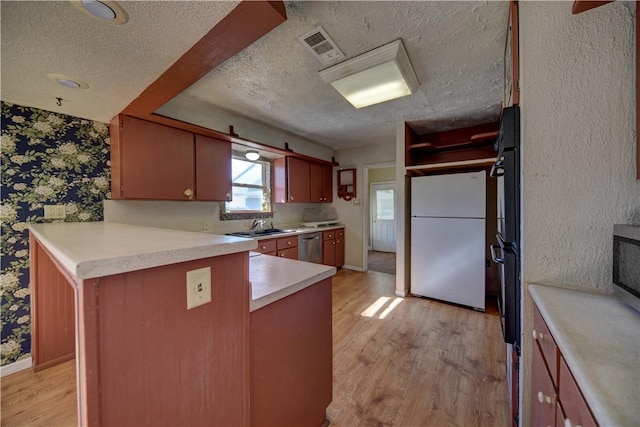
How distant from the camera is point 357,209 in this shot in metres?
4.52

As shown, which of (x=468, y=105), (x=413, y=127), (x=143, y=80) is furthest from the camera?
(x=413, y=127)

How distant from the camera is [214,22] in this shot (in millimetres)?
1161

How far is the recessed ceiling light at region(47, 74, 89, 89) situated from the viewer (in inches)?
59.7

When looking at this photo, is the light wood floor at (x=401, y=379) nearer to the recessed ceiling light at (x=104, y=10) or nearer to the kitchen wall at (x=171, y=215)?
the kitchen wall at (x=171, y=215)

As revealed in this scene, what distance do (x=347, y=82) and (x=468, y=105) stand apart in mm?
1570

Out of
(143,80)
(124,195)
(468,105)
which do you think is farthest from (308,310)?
(468,105)

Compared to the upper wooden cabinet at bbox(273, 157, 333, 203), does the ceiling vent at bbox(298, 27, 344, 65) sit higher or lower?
higher

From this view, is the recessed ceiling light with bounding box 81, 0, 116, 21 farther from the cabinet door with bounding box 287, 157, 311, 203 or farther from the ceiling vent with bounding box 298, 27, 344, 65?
the cabinet door with bounding box 287, 157, 311, 203

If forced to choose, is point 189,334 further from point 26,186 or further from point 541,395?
point 26,186

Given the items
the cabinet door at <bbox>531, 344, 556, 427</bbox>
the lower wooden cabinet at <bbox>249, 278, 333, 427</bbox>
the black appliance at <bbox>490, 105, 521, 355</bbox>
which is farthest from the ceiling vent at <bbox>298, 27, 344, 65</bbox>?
the cabinet door at <bbox>531, 344, 556, 427</bbox>

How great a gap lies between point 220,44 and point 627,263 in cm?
192

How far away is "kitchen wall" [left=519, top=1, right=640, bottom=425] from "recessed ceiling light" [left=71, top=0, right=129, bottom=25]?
176cm

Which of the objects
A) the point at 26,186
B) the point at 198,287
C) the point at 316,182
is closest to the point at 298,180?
the point at 316,182

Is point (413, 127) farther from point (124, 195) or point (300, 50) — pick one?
point (124, 195)
